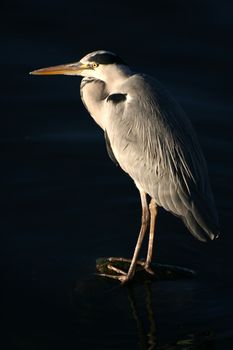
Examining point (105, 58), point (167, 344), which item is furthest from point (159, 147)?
point (167, 344)

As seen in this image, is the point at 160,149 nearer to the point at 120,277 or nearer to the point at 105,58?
the point at 105,58

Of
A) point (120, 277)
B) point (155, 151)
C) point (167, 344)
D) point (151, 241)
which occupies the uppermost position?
point (155, 151)

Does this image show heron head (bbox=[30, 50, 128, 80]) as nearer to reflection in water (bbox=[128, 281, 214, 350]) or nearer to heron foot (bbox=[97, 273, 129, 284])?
heron foot (bbox=[97, 273, 129, 284])

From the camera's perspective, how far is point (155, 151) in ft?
19.6

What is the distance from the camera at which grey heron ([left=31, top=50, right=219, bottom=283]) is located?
19.0ft

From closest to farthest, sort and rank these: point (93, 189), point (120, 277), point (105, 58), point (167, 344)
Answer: point (167, 344) → point (120, 277) → point (105, 58) → point (93, 189)

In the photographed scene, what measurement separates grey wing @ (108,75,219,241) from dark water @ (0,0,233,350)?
0.63 meters

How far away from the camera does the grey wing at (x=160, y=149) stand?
19.1 ft

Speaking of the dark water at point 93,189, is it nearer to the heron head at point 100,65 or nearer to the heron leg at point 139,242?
the heron leg at point 139,242

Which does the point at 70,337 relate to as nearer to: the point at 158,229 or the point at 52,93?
the point at 158,229

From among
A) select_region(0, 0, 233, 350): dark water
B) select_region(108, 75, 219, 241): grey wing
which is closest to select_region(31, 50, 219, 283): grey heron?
select_region(108, 75, 219, 241): grey wing

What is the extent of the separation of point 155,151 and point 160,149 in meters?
0.04

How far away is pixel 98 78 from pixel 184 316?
1963mm

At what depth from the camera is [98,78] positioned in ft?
21.0
